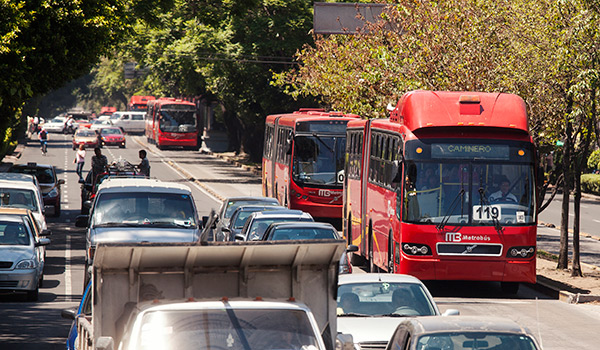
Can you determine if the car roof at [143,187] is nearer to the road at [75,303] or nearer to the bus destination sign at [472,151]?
the road at [75,303]

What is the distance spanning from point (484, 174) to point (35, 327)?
27.4 feet

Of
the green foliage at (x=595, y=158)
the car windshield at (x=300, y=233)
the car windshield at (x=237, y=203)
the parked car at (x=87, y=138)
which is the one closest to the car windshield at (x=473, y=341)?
the car windshield at (x=300, y=233)

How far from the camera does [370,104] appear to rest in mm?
31875

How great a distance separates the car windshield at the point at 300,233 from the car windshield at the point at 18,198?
907cm

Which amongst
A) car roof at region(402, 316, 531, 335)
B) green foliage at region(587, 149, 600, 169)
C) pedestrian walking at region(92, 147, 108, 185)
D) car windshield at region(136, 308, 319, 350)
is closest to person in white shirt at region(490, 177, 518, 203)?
car roof at region(402, 316, 531, 335)

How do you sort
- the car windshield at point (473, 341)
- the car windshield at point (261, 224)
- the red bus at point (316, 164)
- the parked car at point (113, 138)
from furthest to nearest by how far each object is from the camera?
the parked car at point (113, 138) < the red bus at point (316, 164) < the car windshield at point (261, 224) < the car windshield at point (473, 341)

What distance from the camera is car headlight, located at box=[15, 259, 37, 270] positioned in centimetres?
1852

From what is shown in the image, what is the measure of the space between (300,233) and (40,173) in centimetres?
1731

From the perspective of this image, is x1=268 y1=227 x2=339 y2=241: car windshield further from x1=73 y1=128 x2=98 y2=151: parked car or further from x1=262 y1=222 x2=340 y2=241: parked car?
x1=73 y1=128 x2=98 y2=151: parked car

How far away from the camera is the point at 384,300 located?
12797mm

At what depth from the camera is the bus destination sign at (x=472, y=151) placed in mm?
18750

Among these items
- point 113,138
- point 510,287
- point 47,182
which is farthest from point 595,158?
point 113,138

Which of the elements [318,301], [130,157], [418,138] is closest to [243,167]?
[130,157]

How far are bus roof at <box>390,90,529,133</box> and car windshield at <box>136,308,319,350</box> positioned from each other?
1133 centimetres
